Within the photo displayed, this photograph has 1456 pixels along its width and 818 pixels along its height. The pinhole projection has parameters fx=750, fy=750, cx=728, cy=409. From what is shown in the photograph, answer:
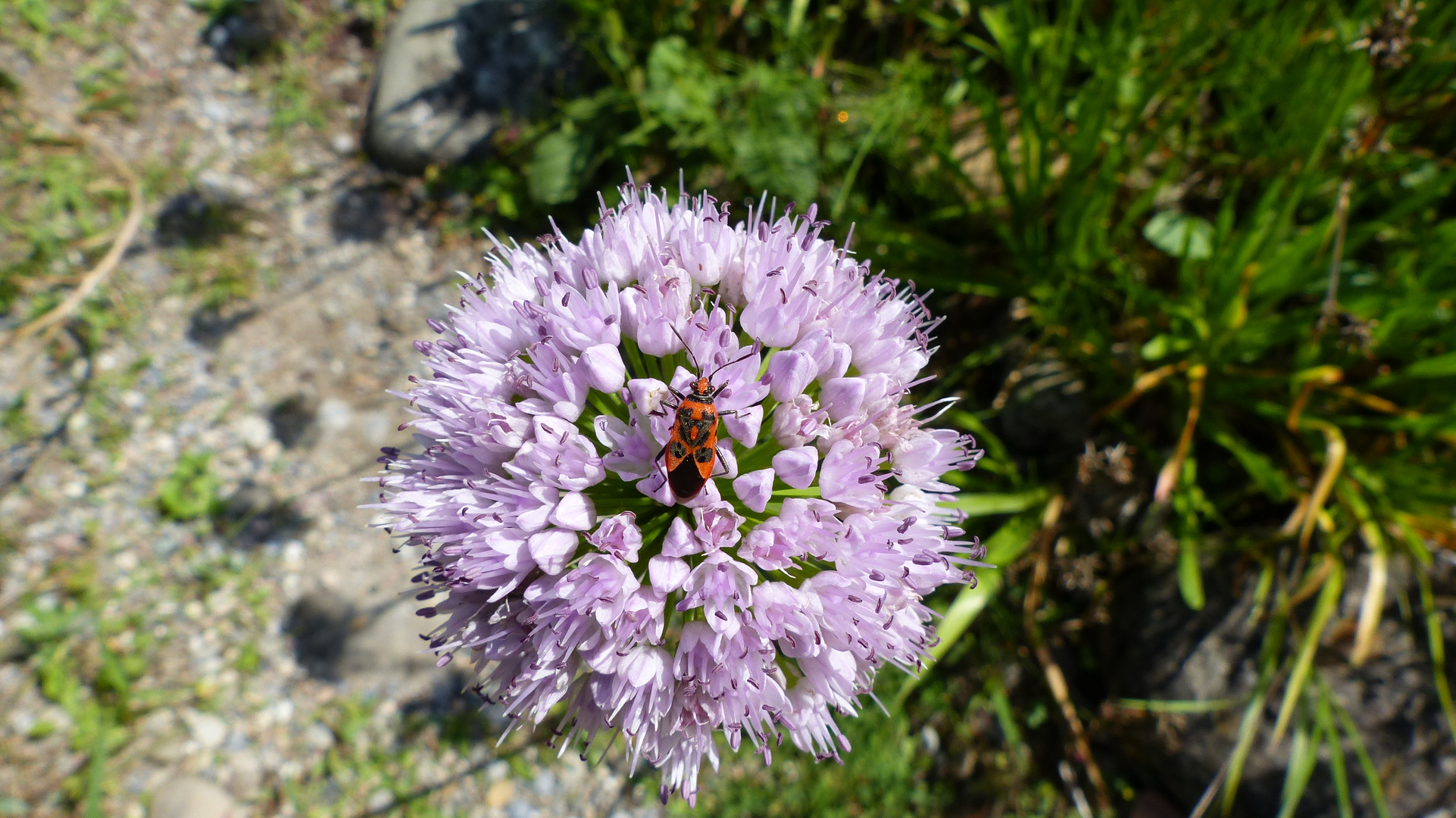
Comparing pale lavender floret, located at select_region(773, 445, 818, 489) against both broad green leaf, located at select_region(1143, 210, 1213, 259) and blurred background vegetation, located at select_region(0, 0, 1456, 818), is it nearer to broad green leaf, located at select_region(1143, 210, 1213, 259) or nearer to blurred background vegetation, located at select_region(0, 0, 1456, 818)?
blurred background vegetation, located at select_region(0, 0, 1456, 818)

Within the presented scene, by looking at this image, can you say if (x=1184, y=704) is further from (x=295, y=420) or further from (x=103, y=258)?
(x=103, y=258)

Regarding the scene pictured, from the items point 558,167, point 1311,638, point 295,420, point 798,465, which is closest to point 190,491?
point 295,420

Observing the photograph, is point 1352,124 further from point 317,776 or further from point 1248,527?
point 317,776

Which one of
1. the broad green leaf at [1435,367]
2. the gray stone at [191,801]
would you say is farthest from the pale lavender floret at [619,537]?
the gray stone at [191,801]

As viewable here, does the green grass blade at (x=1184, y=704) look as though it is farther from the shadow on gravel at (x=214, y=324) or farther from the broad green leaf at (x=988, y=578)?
the shadow on gravel at (x=214, y=324)

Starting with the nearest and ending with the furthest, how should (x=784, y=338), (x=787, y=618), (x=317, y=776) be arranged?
(x=787, y=618), (x=784, y=338), (x=317, y=776)

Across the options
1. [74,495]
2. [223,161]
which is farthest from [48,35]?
[74,495]
